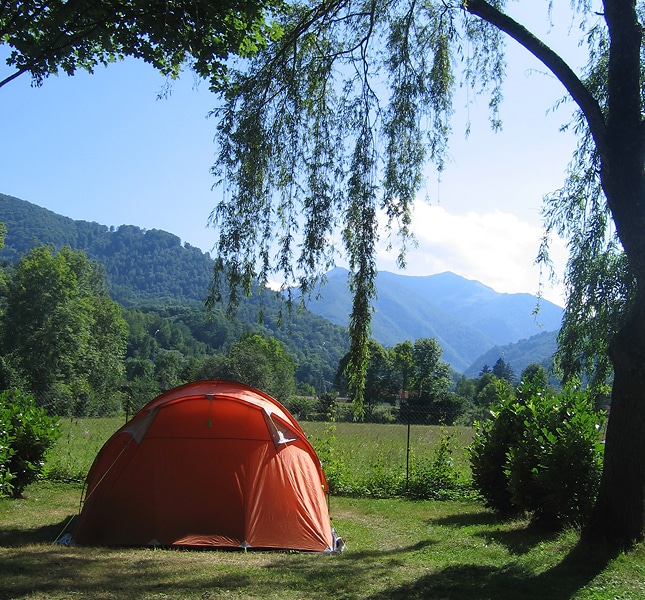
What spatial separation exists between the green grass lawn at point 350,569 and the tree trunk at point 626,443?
0.26 metres

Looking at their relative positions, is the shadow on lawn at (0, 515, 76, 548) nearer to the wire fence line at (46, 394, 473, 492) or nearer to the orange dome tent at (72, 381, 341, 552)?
the orange dome tent at (72, 381, 341, 552)

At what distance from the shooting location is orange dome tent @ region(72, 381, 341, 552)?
23.6 feet

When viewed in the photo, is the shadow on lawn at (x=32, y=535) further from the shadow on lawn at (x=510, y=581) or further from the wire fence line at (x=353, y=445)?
the shadow on lawn at (x=510, y=581)

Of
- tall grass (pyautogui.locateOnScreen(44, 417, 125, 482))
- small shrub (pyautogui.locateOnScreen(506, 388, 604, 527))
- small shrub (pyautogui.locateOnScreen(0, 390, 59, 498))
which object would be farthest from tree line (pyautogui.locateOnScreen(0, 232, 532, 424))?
small shrub (pyautogui.locateOnScreen(506, 388, 604, 527))

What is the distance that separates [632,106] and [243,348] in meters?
46.7

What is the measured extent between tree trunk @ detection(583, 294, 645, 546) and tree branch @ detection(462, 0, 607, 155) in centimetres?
199

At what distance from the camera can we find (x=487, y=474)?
952cm

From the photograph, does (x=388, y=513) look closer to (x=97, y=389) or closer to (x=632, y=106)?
(x=632, y=106)

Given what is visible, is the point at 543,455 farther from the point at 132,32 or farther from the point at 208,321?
the point at 132,32

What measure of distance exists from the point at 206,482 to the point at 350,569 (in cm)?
214

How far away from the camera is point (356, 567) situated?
20.9 ft

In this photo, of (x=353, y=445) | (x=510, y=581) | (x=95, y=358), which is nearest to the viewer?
A: (x=510, y=581)

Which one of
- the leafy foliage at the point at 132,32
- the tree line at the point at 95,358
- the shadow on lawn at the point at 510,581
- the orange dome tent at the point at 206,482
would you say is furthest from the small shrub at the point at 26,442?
the shadow on lawn at the point at 510,581

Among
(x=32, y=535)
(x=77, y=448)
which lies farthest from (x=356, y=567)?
(x=77, y=448)
